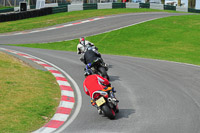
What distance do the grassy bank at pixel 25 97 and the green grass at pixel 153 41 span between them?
34.1 ft

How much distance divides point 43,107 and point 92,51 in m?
4.18

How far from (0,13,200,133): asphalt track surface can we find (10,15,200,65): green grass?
6.07 metres

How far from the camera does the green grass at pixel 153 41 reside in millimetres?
25797

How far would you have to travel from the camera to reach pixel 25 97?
11.9 meters

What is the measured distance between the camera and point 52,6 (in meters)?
52.8

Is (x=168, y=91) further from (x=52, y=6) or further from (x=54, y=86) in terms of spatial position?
(x=52, y=6)

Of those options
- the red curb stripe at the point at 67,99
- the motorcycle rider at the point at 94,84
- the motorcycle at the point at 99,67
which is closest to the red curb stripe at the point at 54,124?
the motorcycle rider at the point at 94,84

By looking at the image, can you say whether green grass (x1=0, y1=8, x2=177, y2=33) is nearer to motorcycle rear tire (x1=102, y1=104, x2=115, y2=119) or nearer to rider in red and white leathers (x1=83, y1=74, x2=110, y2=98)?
rider in red and white leathers (x1=83, y1=74, x2=110, y2=98)

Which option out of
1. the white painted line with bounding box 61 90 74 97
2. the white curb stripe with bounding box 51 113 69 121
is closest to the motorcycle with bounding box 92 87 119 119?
the white curb stripe with bounding box 51 113 69 121

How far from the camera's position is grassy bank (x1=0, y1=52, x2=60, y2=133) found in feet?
31.2

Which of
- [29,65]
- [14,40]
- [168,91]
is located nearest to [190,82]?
[168,91]

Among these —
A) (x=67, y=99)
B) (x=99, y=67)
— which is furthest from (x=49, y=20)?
(x=67, y=99)

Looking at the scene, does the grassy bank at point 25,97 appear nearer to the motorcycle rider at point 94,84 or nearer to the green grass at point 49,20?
the motorcycle rider at point 94,84

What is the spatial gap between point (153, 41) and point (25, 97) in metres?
20.3
